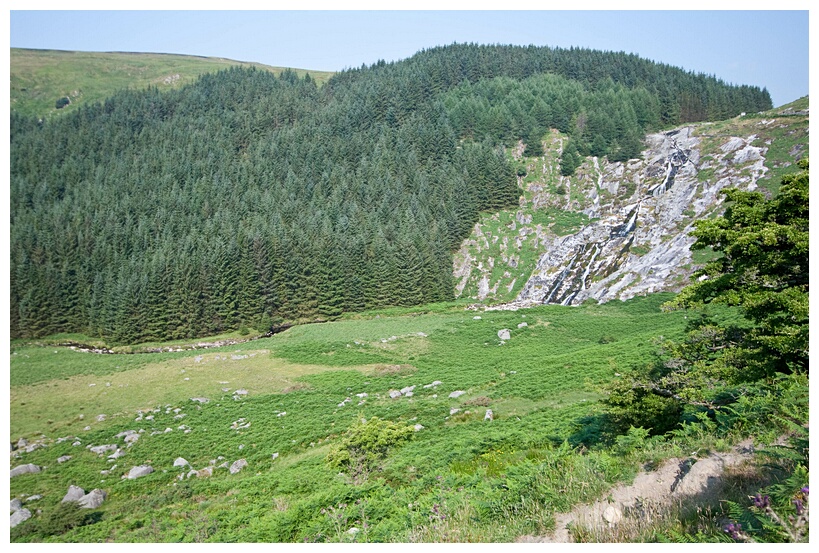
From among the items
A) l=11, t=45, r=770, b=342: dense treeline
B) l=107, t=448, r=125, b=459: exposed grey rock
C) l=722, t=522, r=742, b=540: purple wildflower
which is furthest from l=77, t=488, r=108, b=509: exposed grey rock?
l=11, t=45, r=770, b=342: dense treeline

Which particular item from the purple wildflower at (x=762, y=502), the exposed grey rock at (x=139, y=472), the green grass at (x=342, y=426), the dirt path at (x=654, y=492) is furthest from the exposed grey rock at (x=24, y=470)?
the purple wildflower at (x=762, y=502)

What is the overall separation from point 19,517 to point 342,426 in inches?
479

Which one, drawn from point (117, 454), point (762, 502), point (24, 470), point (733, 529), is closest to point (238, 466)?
point (117, 454)

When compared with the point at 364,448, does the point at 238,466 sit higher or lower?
lower

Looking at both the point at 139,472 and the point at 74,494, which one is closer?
the point at 74,494

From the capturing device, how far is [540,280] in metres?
61.2

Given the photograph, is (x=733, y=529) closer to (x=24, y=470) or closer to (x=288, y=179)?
(x=24, y=470)

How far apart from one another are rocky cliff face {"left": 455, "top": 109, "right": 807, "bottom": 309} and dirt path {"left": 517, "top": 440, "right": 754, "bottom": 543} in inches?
1535

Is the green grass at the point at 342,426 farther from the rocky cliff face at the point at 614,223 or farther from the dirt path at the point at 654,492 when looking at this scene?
the rocky cliff face at the point at 614,223

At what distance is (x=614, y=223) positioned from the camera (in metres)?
63.0

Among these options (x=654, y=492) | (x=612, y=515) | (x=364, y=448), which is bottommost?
(x=364, y=448)

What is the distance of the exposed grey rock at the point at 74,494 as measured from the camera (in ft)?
59.4
